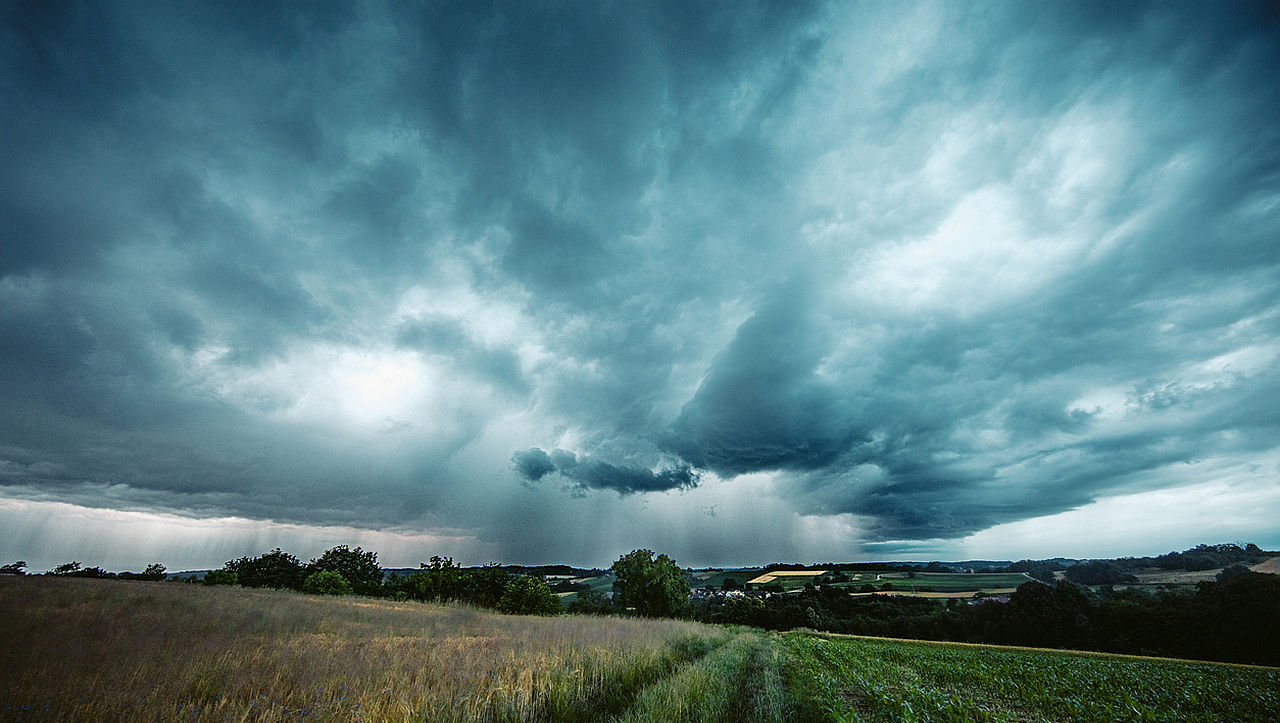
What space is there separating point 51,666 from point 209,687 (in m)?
1.87

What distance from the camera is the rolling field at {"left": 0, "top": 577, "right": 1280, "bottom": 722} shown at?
6.05m

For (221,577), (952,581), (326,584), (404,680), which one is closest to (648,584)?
(326,584)

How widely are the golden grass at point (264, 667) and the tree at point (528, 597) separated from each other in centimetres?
3480

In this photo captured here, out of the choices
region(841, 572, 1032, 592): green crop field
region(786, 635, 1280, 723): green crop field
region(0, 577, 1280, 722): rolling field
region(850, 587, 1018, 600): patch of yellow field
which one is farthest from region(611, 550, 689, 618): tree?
region(841, 572, 1032, 592): green crop field

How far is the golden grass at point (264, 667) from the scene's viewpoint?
18.8 ft

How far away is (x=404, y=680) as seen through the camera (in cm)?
762

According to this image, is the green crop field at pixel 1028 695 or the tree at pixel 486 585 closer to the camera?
the green crop field at pixel 1028 695

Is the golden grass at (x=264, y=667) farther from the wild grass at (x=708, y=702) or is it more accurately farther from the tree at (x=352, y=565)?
the tree at (x=352, y=565)

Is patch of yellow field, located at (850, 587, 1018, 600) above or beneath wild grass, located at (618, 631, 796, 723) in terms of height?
beneath

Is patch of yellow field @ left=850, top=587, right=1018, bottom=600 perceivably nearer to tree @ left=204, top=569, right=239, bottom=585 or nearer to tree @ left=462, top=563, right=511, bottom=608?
tree @ left=462, top=563, right=511, bottom=608

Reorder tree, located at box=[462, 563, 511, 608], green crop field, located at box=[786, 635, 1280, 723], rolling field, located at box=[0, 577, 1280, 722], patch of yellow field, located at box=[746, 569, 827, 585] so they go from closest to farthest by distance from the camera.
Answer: rolling field, located at box=[0, 577, 1280, 722] → green crop field, located at box=[786, 635, 1280, 723] → tree, located at box=[462, 563, 511, 608] → patch of yellow field, located at box=[746, 569, 827, 585]

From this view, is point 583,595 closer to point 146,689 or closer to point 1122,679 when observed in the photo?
point 1122,679

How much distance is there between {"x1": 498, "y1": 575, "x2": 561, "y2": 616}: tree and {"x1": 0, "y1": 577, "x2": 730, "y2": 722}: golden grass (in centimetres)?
3480

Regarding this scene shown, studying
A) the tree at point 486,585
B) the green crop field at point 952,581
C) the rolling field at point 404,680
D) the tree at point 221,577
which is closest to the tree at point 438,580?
the tree at point 486,585
